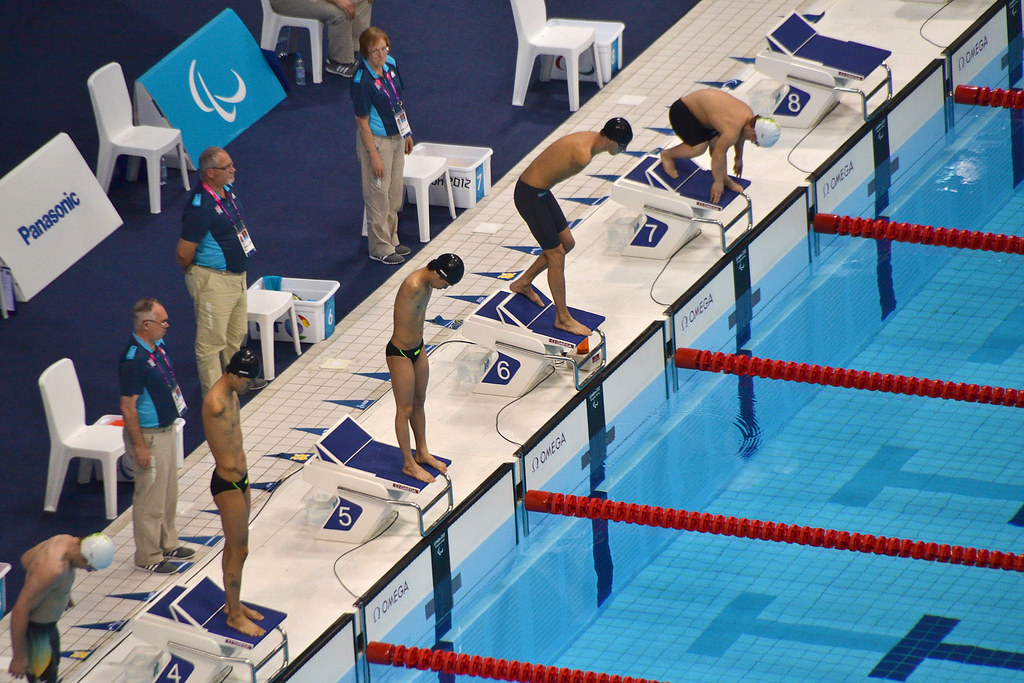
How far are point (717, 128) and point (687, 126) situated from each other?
7.7 inches

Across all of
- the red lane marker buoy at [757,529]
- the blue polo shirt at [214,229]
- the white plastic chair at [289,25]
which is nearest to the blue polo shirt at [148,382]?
the blue polo shirt at [214,229]

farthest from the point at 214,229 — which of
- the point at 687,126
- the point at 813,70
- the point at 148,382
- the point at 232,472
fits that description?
the point at 813,70

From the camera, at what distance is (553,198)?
802 centimetres

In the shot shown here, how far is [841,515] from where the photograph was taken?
777cm

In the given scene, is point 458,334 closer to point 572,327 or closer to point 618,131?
point 572,327

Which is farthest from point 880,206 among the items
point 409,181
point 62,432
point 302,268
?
point 62,432

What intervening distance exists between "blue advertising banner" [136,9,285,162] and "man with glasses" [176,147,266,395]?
7.89ft

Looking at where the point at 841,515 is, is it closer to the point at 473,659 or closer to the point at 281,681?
the point at 473,659

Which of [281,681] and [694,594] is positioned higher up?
[281,681]

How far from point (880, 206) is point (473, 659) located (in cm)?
474

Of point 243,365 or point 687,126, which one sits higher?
point 243,365

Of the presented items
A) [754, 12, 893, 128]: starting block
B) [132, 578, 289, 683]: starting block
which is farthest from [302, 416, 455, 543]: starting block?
[754, 12, 893, 128]: starting block

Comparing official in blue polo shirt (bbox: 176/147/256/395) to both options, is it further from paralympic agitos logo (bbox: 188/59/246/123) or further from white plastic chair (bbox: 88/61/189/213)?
paralympic agitos logo (bbox: 188/59/246/123)

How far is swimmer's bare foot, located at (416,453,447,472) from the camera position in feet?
23.6
